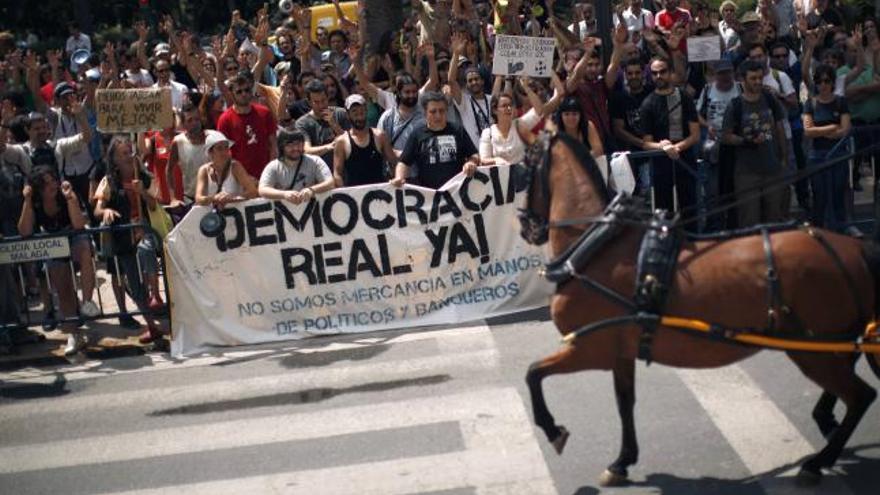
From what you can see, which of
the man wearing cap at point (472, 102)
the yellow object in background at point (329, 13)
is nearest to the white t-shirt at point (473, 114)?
the man wearing cap at point (472, 102)

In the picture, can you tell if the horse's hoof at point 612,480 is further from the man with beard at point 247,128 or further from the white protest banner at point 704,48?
the white protest banner at point 704,48

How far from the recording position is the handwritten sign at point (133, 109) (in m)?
11.8

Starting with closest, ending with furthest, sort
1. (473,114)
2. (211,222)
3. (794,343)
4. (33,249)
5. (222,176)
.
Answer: (794,343) < (211,222) < (33,249) < (222,176) < (473,114)

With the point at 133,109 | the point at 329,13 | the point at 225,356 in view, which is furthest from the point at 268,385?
the point at 329,13

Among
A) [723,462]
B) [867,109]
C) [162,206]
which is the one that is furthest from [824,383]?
[867,109]

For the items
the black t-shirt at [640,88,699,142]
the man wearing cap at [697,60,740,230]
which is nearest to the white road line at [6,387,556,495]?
the man wearing cap at [697,60,740,230]

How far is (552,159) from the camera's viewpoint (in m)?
7.58

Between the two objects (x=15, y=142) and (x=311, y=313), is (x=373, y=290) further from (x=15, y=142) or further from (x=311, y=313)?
(x=15, y=142)

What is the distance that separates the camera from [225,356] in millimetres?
11297

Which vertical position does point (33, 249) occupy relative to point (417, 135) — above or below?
below

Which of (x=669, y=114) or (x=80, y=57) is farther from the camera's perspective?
(x=80, y=57)

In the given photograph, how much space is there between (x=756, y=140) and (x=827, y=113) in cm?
121

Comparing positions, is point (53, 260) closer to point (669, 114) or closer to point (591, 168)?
point (669, 114)

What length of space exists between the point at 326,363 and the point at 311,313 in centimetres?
104
